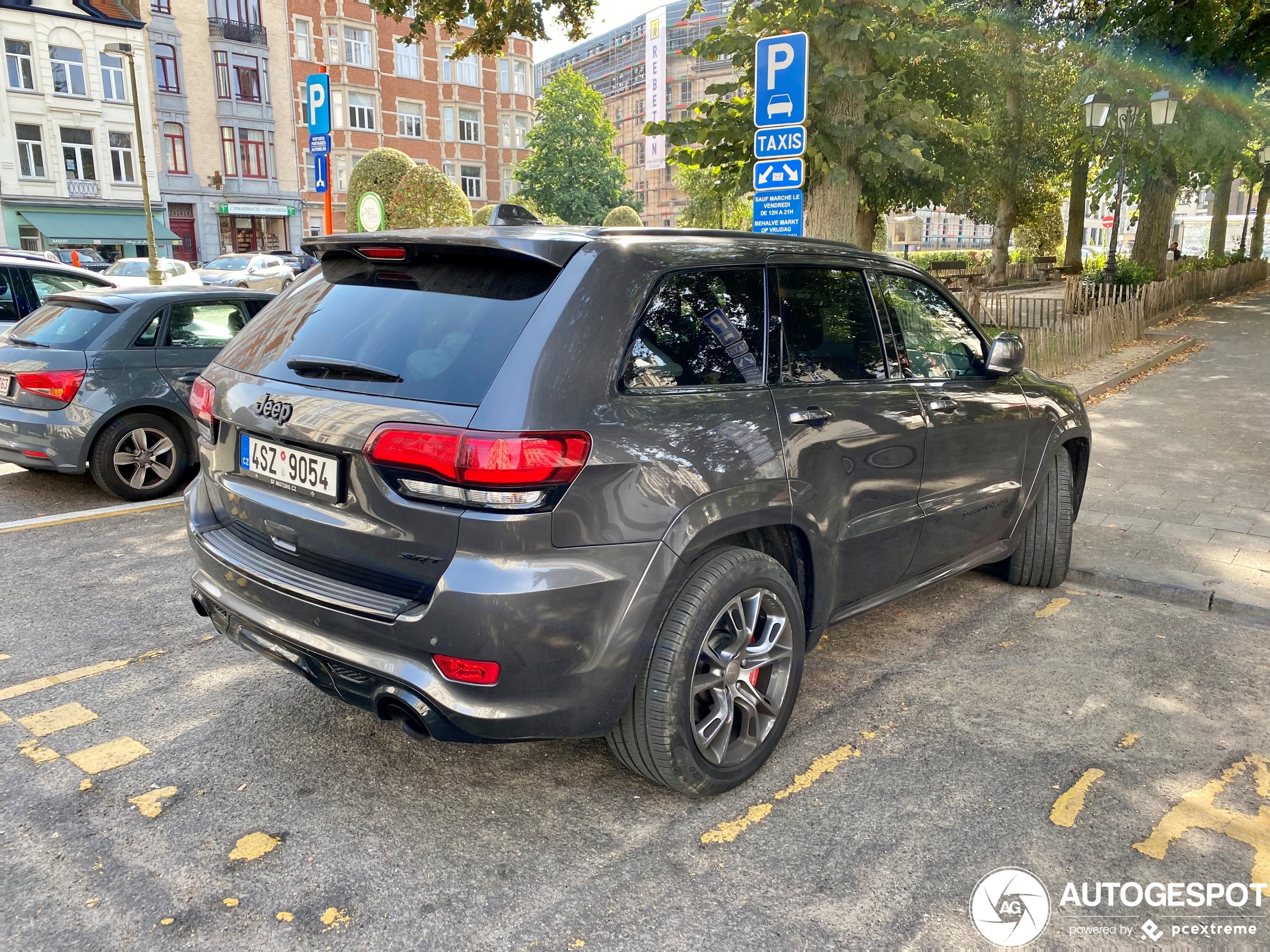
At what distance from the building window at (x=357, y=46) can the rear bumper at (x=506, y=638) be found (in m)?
56.5

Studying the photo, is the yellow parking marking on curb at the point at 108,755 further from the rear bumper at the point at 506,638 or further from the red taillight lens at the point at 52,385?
the red taillight lens at the point at 52,385

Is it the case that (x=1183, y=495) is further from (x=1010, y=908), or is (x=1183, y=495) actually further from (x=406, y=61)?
(x=406, y=61)

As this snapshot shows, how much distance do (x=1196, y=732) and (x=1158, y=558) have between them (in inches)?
93.3

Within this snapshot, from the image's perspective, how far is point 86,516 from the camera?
648cm

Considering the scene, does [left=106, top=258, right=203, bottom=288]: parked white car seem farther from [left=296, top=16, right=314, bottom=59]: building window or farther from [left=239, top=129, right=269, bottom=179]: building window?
[left=296, top=16, right=314, bottom=59]: building window

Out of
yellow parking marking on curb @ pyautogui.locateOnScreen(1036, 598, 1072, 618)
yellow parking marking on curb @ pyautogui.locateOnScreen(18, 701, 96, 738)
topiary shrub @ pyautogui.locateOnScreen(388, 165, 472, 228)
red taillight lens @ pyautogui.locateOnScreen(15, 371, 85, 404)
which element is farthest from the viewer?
topiary shrub @ pyautogui.locateOnScreen(388, 165, 472, 228)

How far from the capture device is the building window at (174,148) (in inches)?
1735

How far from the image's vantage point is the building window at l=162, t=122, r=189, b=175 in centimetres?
4406

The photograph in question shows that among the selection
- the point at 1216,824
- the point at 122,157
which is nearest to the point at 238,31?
the point at 122,157

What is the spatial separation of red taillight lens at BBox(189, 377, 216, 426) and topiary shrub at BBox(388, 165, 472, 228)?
20.0 meters

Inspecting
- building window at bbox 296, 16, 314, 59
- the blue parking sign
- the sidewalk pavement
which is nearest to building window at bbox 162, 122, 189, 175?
building window at bbox 296, 16, 314, 59

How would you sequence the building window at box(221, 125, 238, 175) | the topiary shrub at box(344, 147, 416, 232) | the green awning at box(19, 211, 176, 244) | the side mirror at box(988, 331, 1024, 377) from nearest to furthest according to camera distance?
the side mirror at box(988, 331, 1024, 377), the topiary shrub at box(344, 147, 416, 232), the green awning at box(19, 211, 176, 244), the building window at box(221, 125, 238, 175)

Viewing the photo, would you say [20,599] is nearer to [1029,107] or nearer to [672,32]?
[1029,107]

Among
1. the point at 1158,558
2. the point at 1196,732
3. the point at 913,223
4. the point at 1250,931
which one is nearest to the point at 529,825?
the point at 1250,931
